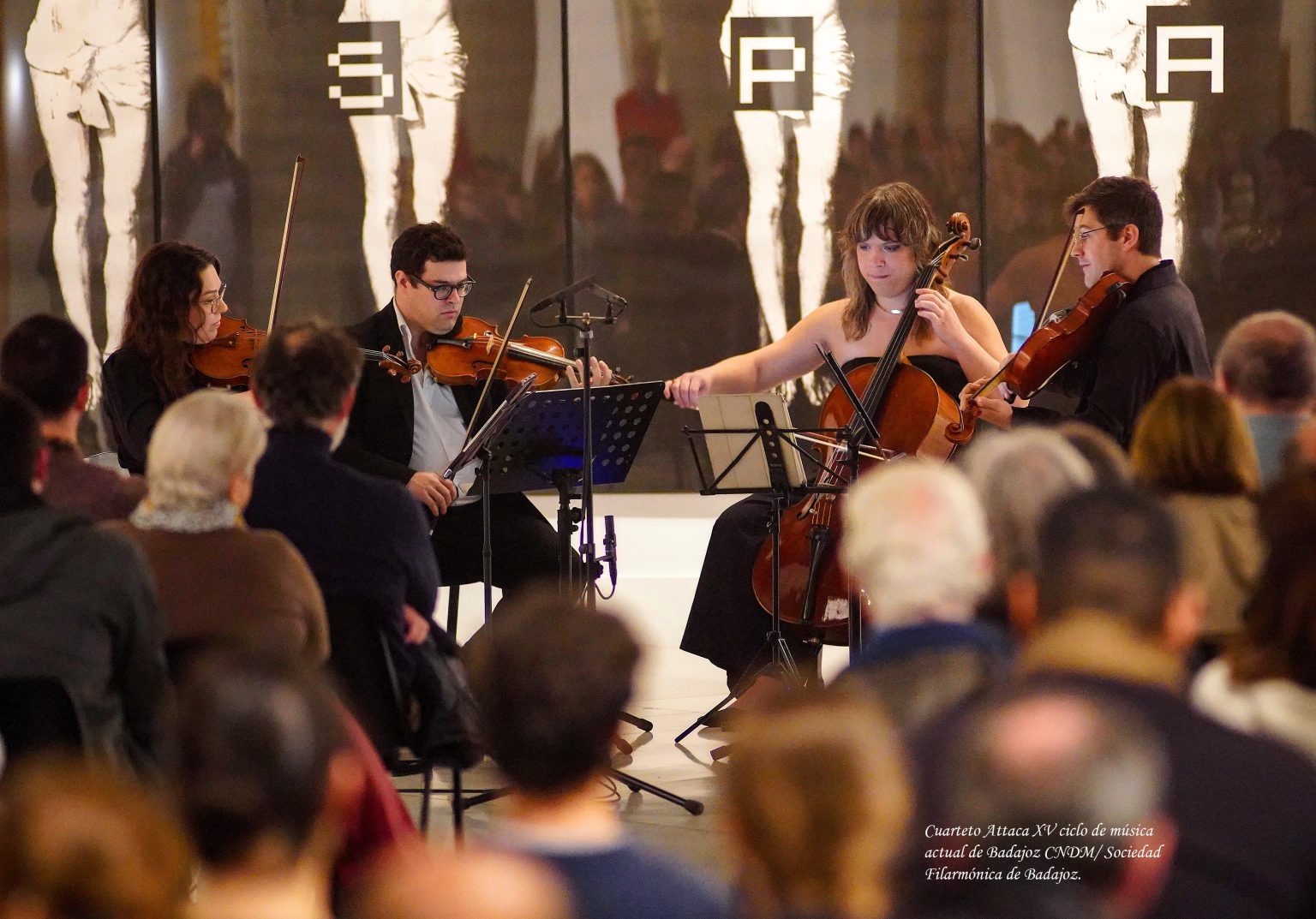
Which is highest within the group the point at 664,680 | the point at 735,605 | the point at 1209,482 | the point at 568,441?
the point at 1209,482

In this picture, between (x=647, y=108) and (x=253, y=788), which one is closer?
(x=253, y=788)

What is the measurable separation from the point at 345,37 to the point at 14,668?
389cm

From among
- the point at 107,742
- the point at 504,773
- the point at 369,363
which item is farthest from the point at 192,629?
the point at 369,363

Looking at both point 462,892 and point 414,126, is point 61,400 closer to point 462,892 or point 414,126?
point 462,892

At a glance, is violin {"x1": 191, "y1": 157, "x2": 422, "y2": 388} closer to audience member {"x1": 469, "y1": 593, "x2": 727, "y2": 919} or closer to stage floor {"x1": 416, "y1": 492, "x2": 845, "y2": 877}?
stage floor {"x1": 416, "y1": 492, "x2": 845, "y2": 877}

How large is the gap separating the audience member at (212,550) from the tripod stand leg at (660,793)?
4.47 feet

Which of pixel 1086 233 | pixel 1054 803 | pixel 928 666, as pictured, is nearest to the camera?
pixel 1054 803

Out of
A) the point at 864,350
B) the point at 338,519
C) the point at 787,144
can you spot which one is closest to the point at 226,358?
the point at 338,519

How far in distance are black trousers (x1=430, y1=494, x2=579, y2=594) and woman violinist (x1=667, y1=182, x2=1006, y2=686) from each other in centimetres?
40

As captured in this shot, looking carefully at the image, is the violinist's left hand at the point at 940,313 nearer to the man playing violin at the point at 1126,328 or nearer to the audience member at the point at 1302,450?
the man playing violin at the point at 1126,328

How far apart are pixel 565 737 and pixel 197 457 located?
1240 mm

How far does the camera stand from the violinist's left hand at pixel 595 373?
408 centimetres

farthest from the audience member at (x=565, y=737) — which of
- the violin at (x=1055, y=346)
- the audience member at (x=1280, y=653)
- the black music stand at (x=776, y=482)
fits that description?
the violin at (x=1055, y=346)

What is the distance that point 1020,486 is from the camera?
79.7 inches
